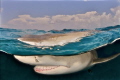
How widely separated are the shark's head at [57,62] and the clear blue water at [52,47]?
0.03 m

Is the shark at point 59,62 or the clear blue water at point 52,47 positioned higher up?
the clear blue water at point 52,47

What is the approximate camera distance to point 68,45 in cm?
129

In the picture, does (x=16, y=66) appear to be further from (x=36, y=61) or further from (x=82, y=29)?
(x=82, y=29)

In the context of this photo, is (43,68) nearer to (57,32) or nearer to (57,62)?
(57,62)

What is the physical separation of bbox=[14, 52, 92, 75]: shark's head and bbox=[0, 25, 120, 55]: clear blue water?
0.03 meters

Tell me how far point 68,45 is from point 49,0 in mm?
288

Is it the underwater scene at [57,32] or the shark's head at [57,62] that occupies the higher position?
the underwater scene at [57,32]

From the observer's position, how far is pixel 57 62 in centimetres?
133

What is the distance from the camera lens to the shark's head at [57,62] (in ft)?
4.32

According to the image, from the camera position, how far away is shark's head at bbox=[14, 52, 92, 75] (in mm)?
1315

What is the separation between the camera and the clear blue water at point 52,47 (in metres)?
1.29

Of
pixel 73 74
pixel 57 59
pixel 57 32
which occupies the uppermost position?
pixel 57 32

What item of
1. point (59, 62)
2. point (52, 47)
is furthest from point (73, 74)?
point (52, 47)

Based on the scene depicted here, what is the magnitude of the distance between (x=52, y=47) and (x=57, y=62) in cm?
10
